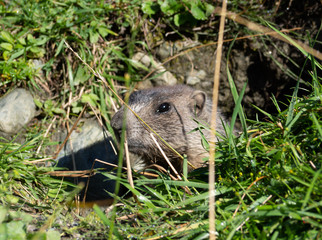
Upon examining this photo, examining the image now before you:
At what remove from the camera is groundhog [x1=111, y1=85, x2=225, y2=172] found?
346cm

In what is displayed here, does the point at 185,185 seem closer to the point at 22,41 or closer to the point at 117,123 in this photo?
the point at 117,123

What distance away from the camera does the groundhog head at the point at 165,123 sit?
3.46 m

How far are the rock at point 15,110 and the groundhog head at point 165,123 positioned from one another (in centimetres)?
156

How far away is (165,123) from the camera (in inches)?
142

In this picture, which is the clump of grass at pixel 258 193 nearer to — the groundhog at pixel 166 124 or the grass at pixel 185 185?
the grass at pixel 185 185

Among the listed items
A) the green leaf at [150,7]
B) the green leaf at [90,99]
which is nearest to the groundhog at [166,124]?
the green leaf at [90,99]

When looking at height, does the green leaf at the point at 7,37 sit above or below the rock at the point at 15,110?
above

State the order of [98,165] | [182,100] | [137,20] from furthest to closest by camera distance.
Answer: [137,20]
[98,165]
[182,100]

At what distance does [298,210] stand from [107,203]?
2511 millimetres

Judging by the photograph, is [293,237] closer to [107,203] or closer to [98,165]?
[107,203]

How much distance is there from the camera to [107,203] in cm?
391

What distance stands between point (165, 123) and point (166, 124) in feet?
0.05

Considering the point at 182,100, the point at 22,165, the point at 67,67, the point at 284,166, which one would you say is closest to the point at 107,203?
the point at 22,165

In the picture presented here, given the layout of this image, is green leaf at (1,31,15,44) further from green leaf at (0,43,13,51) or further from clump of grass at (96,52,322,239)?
clump of grass at (96,52,322,239)
